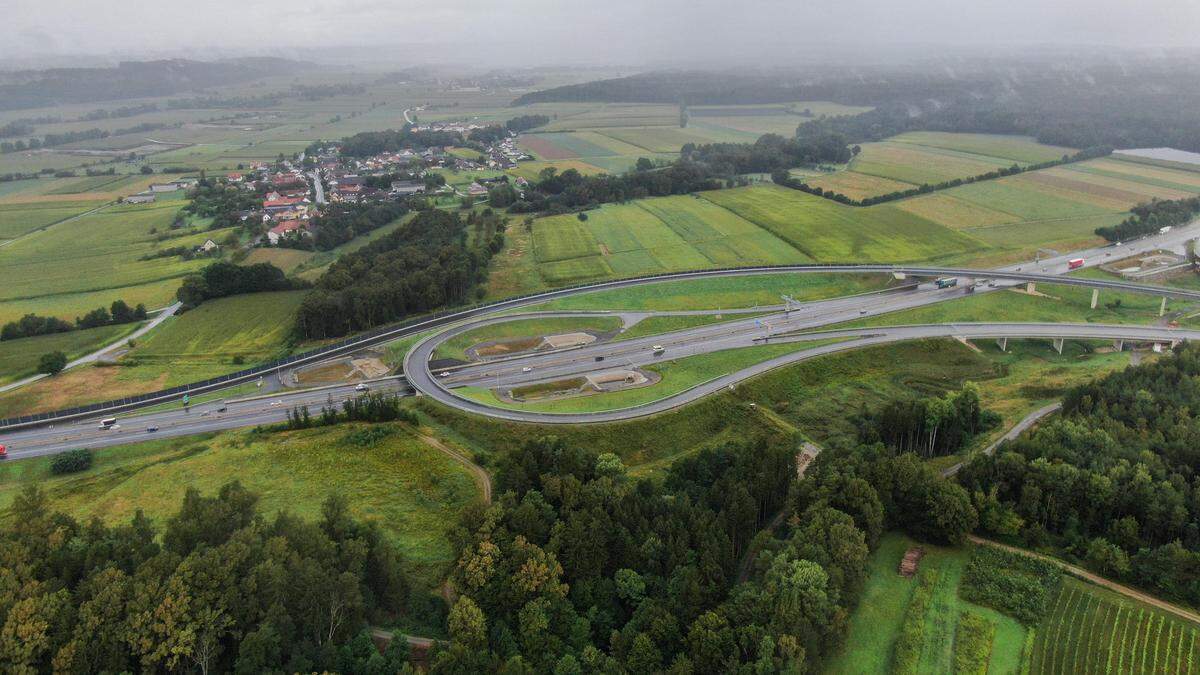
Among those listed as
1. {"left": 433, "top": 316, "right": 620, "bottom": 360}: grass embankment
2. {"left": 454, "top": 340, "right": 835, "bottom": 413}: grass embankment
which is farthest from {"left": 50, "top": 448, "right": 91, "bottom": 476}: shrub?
{"left": 433, "top": 316, "right": 620, "bottom": 360}: grass embankment

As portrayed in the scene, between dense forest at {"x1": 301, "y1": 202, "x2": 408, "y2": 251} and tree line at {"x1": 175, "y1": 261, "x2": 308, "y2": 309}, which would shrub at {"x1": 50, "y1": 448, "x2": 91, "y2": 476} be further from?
dense forest at {"x1": 301, "y1": 202, "x2": 408, "y2": 251}

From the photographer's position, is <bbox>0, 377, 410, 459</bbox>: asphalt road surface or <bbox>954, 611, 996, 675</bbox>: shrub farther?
<bbox>0, 377, 410, 459</bbox>: asphalt road surface

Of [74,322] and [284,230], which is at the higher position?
[284,230]

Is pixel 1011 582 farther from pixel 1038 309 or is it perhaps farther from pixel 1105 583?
pixel 1038 309

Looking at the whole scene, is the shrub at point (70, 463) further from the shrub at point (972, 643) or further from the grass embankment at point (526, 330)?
the shrub at point (972, 643)

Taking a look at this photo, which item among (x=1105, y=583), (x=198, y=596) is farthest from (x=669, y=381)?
(x=198, y=596)

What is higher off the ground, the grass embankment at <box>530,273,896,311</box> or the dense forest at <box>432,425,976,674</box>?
the grass embankment at <box>530,273,896,311</box>

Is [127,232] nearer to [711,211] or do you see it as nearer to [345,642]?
[711,211]
